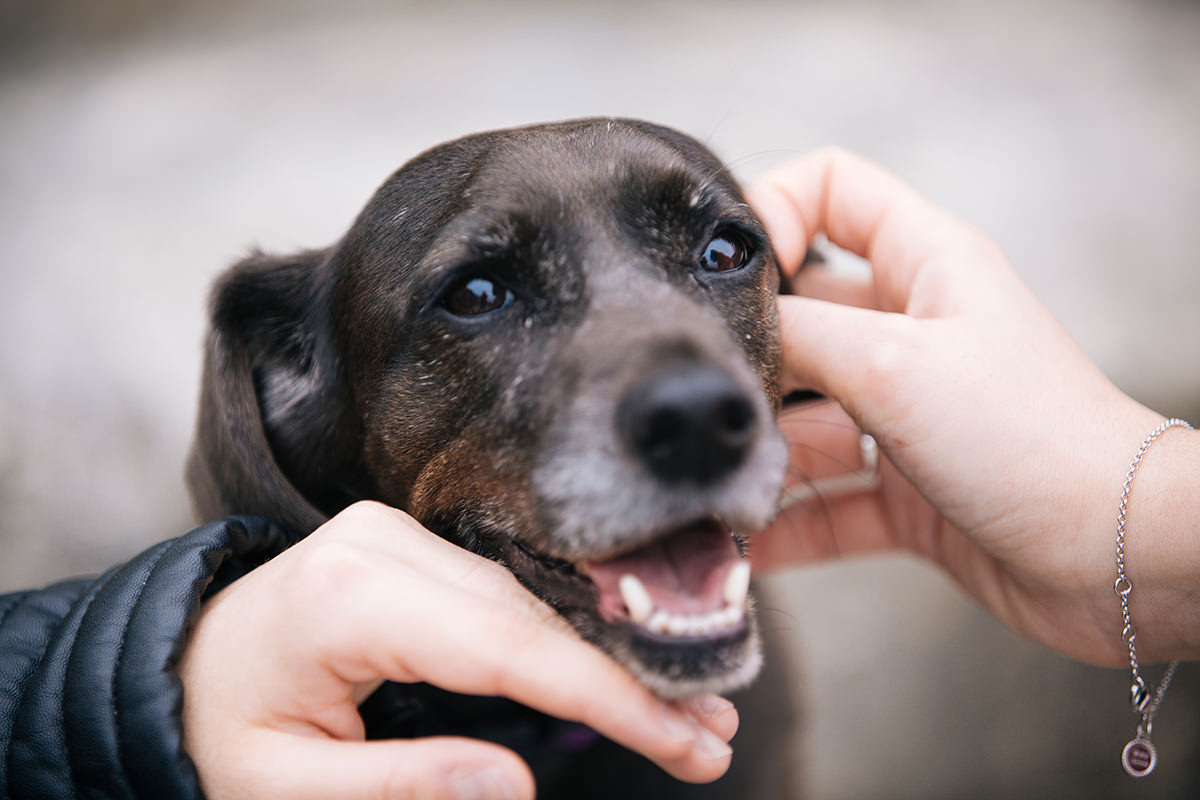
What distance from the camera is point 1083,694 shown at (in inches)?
128

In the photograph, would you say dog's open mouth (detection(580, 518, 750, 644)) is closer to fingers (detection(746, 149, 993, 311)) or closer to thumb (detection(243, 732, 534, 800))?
thumb (detection(243, 732, 534, 800))

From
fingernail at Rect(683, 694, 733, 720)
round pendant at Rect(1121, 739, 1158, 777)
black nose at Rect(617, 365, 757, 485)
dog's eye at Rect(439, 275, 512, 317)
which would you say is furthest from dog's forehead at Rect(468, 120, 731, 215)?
round pendant at Rect(1121, 739, 1158, 777)

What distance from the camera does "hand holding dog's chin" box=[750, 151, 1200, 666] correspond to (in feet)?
5.59

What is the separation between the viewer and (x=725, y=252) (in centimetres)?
191

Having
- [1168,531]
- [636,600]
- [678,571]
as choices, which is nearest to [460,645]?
[636,600]

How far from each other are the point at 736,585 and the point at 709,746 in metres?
0.25

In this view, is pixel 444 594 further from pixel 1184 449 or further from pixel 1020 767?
pixel 1020 767

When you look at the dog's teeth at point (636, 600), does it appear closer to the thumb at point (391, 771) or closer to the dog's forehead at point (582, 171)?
the thumb at point (391, 771)

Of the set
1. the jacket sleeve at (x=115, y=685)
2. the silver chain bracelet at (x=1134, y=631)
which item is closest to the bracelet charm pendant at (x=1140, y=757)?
the silver chain bracelet at (x=1134, y=631)

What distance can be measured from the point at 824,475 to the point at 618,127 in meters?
1.36

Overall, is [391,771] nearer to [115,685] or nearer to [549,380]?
[115,685]

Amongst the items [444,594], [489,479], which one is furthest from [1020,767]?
[444,594]

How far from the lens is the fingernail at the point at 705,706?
1344 millimetres

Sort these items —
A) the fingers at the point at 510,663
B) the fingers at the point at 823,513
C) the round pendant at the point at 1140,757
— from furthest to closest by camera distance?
the fingers at the point at 823,513, the round pendant at the point at 1140,757, the fingers at the point at 510,663
